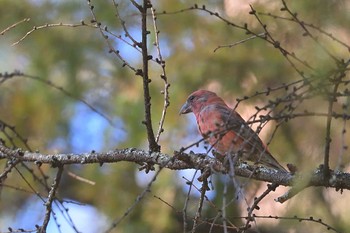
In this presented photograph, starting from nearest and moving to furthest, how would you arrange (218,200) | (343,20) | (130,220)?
(343,20) → (218,200) → (130,220)

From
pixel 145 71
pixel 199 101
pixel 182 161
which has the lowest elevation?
pixel 182 161

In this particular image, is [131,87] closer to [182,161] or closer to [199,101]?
[199,101]

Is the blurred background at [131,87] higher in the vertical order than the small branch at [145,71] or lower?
higher

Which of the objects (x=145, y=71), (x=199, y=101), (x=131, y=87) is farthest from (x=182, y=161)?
(x=131, y=87)

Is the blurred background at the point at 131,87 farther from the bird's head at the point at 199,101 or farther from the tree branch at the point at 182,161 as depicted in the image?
the tree branch at the point at 182,161

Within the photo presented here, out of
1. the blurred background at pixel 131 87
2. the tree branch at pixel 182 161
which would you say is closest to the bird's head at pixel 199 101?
the blurred background at pixel 131 87

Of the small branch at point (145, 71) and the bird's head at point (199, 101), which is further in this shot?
the bird's head at point (199, 101)

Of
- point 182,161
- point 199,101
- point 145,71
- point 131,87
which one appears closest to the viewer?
point 145,71

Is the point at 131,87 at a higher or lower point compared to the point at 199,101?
higher

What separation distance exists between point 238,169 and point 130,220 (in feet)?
8.56

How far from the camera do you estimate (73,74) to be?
6129mm

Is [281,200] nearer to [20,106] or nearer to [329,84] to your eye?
[329,84]

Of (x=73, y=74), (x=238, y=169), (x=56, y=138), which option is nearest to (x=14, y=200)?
(x=56, y=138)

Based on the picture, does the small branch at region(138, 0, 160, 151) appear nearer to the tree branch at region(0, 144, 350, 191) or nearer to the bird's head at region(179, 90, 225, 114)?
the tree branch at region(0, 144, 350, 191)
